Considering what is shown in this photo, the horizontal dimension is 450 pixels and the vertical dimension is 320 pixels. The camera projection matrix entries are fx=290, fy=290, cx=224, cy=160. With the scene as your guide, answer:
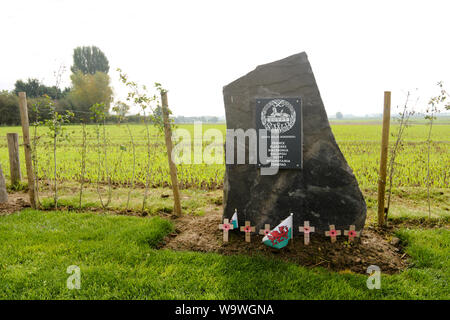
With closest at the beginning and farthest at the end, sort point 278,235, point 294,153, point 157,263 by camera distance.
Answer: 1. point 157,263
2. point 278,235
3. point 294,153

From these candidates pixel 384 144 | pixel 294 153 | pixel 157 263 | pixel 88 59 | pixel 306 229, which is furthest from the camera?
pixel 88 59

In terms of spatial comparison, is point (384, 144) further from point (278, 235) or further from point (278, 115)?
point (278, 235)

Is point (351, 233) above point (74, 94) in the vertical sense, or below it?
below

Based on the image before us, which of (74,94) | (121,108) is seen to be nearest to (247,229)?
(121,108)

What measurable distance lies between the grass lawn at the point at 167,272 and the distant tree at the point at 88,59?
261 feet

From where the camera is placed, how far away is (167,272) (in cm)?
361

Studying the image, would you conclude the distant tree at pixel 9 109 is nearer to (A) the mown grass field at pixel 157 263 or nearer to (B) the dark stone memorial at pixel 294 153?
(A) the mown grass field at pixel 157 263

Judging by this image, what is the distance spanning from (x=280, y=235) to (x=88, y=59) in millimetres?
83421

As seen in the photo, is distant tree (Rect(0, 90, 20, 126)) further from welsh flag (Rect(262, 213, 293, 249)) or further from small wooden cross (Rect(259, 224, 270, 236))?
welsh flag (Rect(262, 213, 293, 249))

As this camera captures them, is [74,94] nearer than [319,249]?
No

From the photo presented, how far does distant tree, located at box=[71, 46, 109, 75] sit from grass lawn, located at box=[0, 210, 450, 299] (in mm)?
79597

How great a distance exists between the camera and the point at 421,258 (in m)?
3.97

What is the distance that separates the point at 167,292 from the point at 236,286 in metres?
0.78
